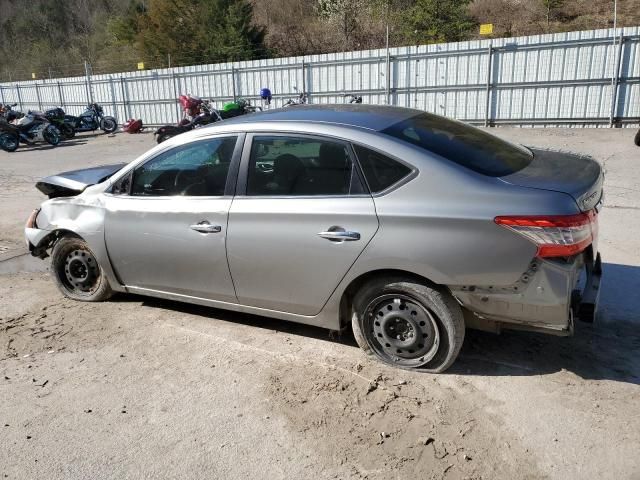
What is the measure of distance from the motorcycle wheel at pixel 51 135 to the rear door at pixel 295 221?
56.8 feet

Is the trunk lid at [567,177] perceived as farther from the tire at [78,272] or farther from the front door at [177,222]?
the tire at [78,272]

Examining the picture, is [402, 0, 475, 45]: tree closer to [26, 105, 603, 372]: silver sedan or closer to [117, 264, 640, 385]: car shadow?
[117, 264, 640, 385]: car shadow

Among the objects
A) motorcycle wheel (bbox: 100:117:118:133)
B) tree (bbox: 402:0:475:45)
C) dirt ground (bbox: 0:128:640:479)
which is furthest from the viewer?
tree (bbox: 402:0:475:45)

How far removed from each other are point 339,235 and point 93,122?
69.3ft

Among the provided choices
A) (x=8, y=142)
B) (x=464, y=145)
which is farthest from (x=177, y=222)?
(x=8, y=142)

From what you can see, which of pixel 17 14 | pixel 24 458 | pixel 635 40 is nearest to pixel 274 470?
pixel 24 458

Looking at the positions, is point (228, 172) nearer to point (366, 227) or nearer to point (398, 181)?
point (366, 227)

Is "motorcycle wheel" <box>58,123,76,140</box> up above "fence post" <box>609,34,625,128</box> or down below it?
below

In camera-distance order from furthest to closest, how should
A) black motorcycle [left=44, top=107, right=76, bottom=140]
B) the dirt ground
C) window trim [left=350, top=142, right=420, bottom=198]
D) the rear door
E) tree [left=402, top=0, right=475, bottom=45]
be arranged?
tree [left=402, top=0, right=475, bottom=45] → black motorcycle [left=44, top=107, right=76, bottom=140] → the rear door → window trim [left=350, top=142, right=420, bottom=198] → the dirt ground

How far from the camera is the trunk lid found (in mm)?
3047

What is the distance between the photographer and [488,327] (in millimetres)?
3307

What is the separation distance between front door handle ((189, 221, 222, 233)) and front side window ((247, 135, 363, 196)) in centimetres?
34

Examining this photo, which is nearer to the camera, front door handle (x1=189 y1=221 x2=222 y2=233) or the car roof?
the car roof

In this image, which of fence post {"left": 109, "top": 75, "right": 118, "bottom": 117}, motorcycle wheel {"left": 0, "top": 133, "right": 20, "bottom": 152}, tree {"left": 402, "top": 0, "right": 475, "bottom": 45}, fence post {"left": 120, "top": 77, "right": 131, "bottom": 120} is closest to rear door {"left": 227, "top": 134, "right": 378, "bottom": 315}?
motorcycle wheel {"left": 0, "top": 133, "right": 20, "bottom": 152}
